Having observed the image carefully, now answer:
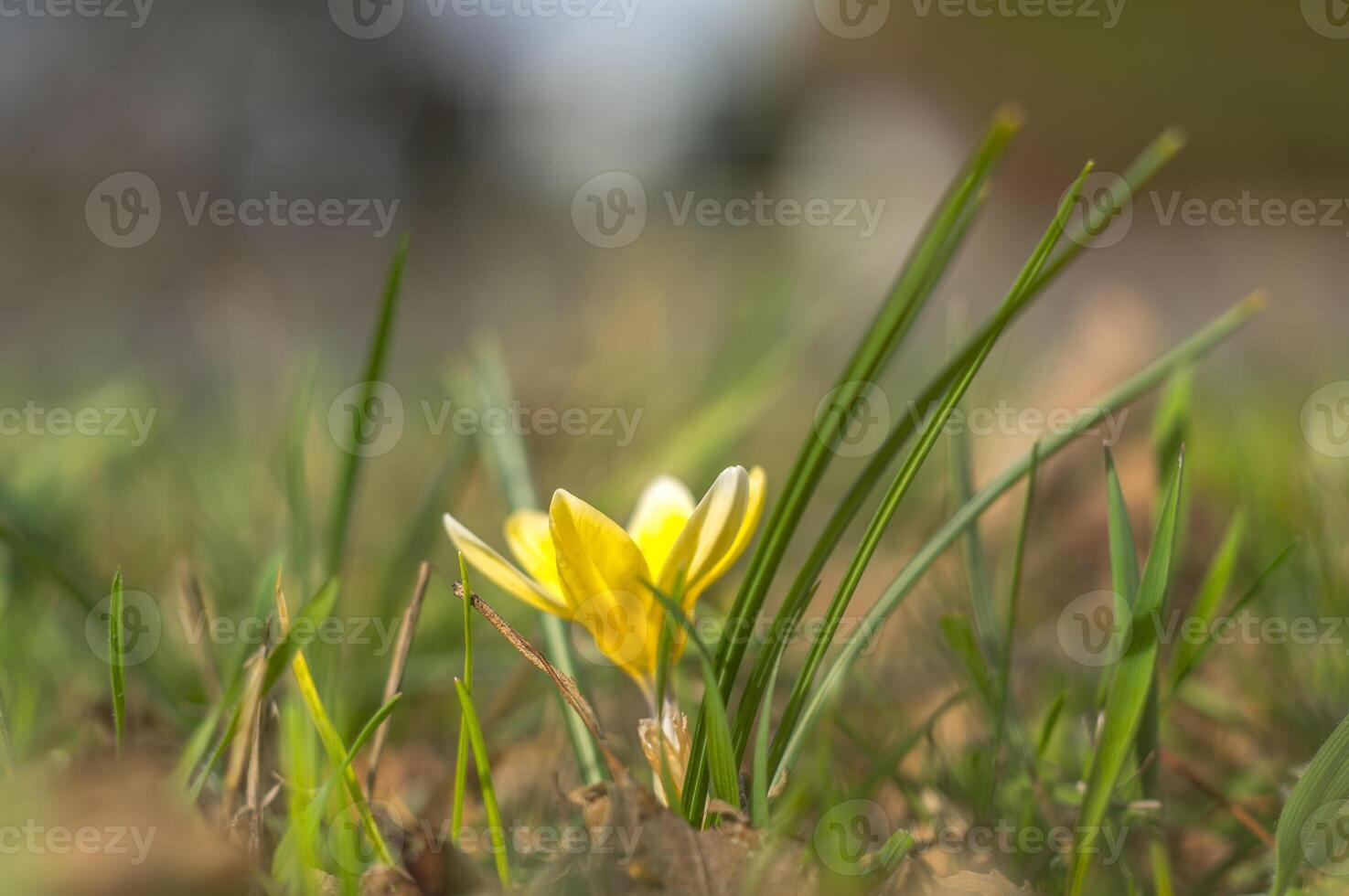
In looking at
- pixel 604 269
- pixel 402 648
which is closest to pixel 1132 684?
pixel 402 648

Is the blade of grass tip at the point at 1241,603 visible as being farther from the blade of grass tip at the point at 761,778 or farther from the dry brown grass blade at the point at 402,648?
the dry brown grass blade at the point at 402,648

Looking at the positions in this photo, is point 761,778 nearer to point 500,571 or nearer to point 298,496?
point 500,571

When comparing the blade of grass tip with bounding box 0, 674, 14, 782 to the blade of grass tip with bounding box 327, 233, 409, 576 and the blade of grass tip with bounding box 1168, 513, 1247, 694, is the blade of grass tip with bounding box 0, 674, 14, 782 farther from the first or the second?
the blade of grass tip with bounding box 1168, 513, 1247, 694

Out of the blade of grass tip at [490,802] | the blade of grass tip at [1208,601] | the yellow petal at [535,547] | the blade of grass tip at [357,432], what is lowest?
Answer: the blade of grass tip at [490,802]

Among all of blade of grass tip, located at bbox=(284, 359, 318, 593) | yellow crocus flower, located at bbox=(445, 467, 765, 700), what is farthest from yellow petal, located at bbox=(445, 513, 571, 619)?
blade of grass tip, located at bbox=(284, 359, 318, 593)

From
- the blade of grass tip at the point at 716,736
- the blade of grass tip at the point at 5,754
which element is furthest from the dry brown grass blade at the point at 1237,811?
the blade of grass tip at the point at 5,754

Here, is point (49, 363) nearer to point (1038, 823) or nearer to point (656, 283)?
point (656, 283)
